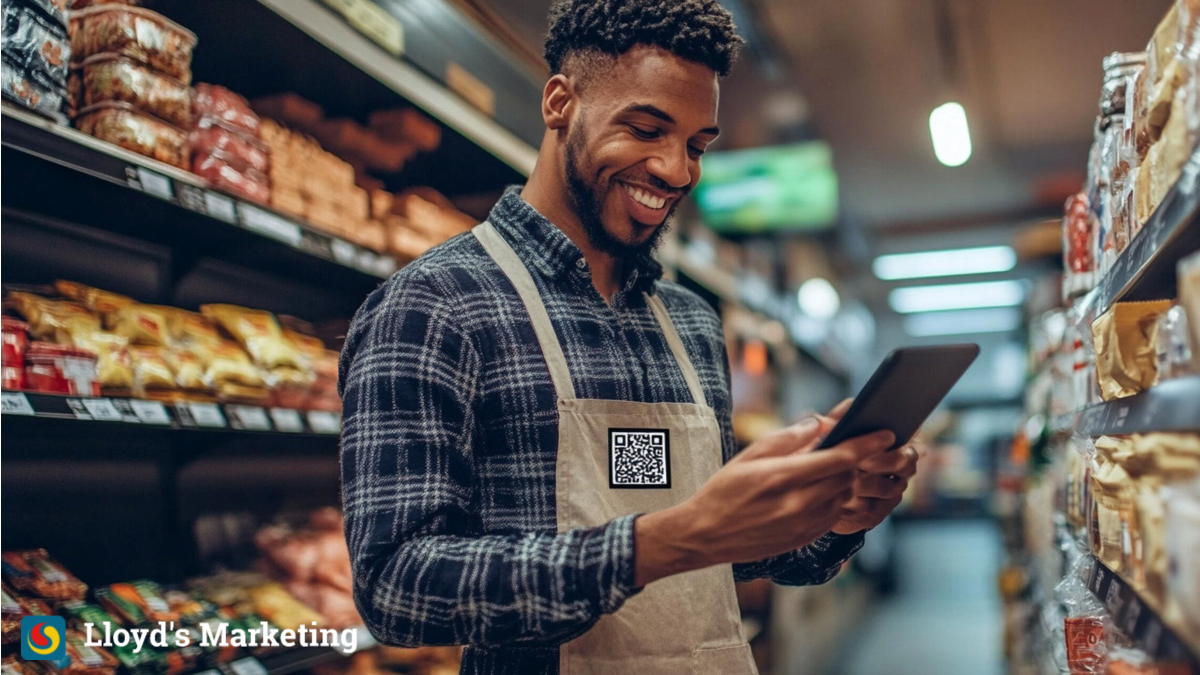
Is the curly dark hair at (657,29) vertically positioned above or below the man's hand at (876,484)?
above

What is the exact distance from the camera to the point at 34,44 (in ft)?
4.89

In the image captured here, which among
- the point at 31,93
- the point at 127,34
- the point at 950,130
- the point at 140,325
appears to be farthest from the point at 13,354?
the point at 950,130

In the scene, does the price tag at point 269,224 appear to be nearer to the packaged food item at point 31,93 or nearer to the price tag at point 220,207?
the price tag at point 220,207

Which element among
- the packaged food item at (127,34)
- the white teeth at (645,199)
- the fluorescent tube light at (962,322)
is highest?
the fluorescent tube light at (962,322)

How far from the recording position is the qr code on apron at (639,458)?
1.30 meters

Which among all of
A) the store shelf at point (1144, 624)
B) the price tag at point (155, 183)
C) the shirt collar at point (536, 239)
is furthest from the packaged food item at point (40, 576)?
the store shelf at point (1144, 624)

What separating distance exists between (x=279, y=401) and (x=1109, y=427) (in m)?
1.70

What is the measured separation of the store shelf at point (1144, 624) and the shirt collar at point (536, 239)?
80cm

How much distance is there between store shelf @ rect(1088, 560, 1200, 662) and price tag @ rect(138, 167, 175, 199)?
1.59 metres

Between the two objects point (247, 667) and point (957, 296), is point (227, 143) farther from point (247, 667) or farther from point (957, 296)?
point (957, 296)

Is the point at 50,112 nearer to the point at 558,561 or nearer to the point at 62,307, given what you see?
the point at 62,307

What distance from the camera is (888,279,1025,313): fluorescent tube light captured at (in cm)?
1080

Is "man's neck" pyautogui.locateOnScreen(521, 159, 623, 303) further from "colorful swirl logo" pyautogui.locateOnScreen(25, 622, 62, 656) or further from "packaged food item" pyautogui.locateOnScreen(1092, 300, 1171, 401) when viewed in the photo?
"colorful swirl logo" pyautogui.locateOnScreen(25, 622, 62, 656)

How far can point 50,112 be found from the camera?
1486mm
